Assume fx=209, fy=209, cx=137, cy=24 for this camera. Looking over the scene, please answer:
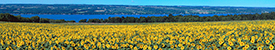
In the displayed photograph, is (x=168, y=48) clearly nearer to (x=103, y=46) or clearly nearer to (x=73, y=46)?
(x=103, y=46)

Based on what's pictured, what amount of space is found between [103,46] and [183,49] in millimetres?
3492

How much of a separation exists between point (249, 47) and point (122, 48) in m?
5.16

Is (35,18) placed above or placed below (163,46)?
below

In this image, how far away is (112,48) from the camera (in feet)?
30.3

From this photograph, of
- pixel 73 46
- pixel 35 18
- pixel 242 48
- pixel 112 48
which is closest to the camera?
pixel 242 48

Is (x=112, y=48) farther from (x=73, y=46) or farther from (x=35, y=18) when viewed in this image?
(x=35, y=18)

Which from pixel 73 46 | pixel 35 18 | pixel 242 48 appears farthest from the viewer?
pixel 35 18

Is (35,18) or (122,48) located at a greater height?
(122,48)

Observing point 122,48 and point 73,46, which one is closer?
point 122,48

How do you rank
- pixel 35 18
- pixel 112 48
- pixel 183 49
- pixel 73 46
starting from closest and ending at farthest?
pixel 183 49 → pixel 112 48 → pixel 73 46 → pixel 35 18

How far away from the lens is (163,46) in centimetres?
918

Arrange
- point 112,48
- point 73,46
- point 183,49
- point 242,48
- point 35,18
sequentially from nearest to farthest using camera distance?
1. point 242,48
2. point 183,49
3. point 112,48
4. point 73,46
5. point 35,18

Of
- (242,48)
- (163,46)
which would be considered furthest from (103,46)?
(242,48)

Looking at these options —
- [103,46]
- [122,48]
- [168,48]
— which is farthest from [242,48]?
[103,46]
